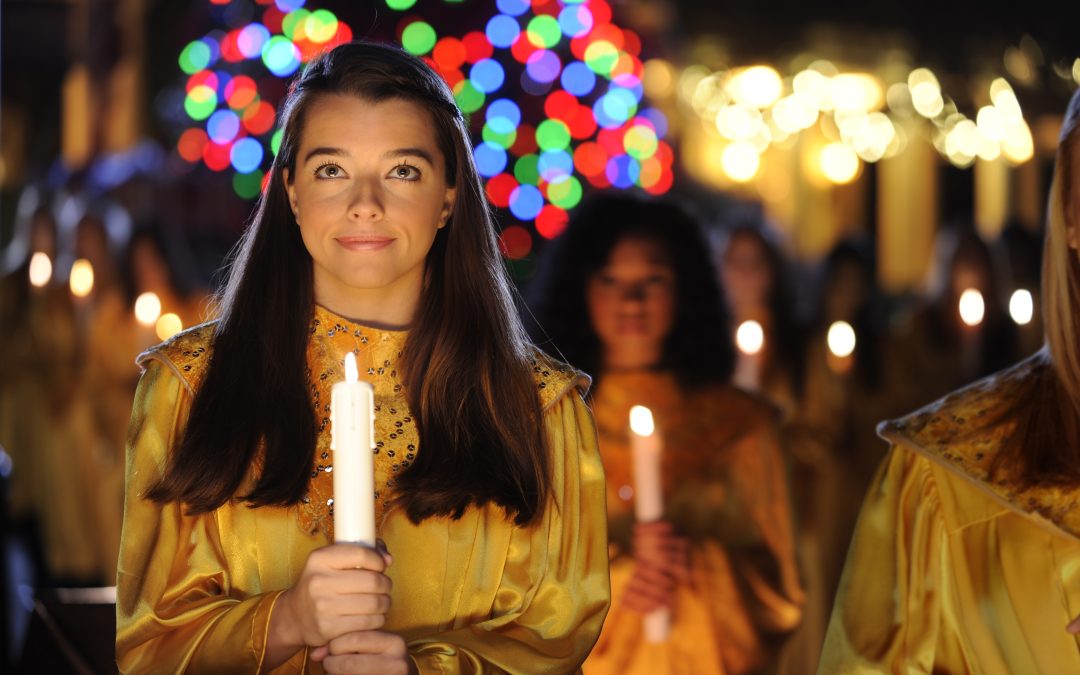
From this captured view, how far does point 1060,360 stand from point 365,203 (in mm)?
1138

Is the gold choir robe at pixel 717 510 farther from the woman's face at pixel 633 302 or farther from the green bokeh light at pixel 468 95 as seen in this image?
the green bokeh light at pixel 468 95

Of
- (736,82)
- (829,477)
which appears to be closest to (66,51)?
(736,82)

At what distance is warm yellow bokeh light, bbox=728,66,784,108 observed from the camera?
12844 mm

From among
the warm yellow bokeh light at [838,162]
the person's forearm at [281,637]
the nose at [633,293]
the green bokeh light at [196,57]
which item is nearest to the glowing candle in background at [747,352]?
the nose at [633,293]

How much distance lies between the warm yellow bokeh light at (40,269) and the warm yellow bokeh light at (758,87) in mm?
6470

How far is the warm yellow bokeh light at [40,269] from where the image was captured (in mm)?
7711

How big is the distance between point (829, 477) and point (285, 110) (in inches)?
187

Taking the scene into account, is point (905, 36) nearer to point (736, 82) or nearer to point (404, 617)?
point (736, 82)

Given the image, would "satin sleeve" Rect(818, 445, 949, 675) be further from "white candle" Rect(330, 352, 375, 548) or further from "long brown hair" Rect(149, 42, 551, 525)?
"white candle" Rect(330, 352, 375, 548)

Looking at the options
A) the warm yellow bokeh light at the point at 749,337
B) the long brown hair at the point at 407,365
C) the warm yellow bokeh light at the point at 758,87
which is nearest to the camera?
the long brown hair at the point at 407,365

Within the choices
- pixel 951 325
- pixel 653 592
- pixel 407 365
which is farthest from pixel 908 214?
pixel 407 365

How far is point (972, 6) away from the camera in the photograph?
1333 centimetres

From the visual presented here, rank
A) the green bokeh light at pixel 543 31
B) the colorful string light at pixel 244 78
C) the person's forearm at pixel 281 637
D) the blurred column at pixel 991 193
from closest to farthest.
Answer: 1. the person's forearm at pixel 281 637
2. the green bokeh light at pixel 543 31
3. the colorful string light at pixel 244 78
4. the blurred column at pixel 991 193

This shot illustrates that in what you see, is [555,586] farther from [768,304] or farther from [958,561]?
[768,304]
